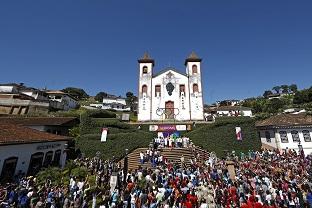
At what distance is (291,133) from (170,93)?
21.8 m

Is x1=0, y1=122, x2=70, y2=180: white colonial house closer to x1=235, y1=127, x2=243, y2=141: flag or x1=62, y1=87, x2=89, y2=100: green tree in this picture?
x1=235, y1=127, x2=243, y2=141: flag

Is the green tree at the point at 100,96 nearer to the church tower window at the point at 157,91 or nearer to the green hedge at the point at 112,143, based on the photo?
the church tower window at the point at 157,91

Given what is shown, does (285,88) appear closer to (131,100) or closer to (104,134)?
(131,100)

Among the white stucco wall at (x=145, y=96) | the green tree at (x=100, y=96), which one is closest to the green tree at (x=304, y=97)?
the white stucco wall at (x=145, y=96)

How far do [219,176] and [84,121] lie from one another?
20962mm

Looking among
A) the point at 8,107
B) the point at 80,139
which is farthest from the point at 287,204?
the point at 8,107

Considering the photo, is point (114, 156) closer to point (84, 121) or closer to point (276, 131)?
point (84, 121)

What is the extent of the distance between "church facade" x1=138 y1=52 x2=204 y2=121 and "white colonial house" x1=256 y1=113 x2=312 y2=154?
12911 mm

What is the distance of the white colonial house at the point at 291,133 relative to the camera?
28641 millimetres

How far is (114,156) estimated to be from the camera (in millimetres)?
26984

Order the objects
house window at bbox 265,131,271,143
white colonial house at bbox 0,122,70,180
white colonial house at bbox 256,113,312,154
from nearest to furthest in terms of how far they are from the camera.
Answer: white colonial house at bbox 0,122,70,180, white colonial house at bbox 256,113,312,154, house window at bbox 265,131,271,143

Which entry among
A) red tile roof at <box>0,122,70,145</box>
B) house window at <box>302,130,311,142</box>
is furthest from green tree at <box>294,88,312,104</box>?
red tile roof at <box>0,122,70,145</box>

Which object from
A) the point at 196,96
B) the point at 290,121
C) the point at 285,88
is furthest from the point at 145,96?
the point at 285,88

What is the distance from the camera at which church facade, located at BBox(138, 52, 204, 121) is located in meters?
40.7
